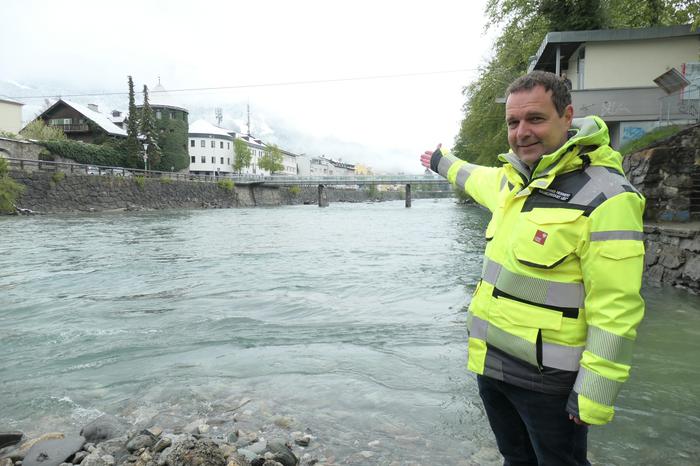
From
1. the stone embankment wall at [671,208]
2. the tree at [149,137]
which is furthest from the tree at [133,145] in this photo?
the stone embankment wall at [671,208]

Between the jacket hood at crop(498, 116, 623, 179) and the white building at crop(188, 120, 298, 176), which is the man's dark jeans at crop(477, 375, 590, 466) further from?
the white building at crop(188, 120, 298, 176)

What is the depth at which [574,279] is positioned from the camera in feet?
6.55

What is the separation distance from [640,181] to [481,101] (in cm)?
1824

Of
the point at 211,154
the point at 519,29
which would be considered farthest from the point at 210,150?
the point at 519,29

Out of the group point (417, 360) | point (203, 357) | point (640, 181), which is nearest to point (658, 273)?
point (640, 181)

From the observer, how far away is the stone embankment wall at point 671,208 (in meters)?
9.40

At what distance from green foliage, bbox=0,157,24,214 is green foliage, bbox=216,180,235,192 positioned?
1202 inches

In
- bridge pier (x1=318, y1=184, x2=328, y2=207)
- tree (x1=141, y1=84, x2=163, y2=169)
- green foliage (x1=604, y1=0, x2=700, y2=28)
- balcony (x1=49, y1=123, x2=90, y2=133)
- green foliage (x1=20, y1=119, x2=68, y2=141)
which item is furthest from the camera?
bridge pier (x1=318, y1=184, x2=328, y2=207)

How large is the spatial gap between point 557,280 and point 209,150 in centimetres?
9778

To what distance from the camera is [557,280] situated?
202 centimetres

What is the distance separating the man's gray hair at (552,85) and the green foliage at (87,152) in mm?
58675

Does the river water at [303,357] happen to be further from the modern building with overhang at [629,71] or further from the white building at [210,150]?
the white building at [210,150]

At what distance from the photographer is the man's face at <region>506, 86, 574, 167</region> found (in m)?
2.11

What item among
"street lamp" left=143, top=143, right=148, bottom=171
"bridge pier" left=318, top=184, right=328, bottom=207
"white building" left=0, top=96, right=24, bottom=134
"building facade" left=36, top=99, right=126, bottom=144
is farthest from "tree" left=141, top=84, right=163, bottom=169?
"bridge pier" left=318, top=184, right=328, bottom=207
